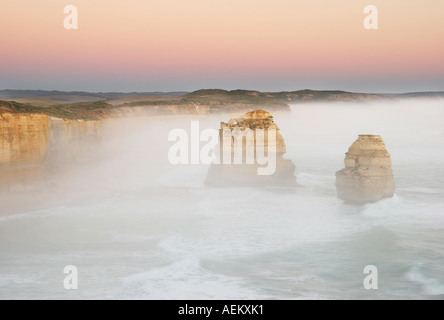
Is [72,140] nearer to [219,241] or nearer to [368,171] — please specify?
[219,241]

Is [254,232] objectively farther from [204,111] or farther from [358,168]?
[204,111]

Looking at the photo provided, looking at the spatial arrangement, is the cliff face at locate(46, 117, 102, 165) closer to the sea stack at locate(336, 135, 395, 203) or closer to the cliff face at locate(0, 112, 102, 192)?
the cliff face at locate(0, 112, 102, 192)

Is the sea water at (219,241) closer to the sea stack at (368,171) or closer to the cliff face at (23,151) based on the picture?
the sea stack at (368,171)

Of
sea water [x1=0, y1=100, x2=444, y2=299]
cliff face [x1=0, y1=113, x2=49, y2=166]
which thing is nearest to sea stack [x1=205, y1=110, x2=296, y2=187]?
sea water [x1=0, y1=100, x2=444, y2=299]

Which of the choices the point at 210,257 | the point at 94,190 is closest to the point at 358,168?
the point at 210,257
